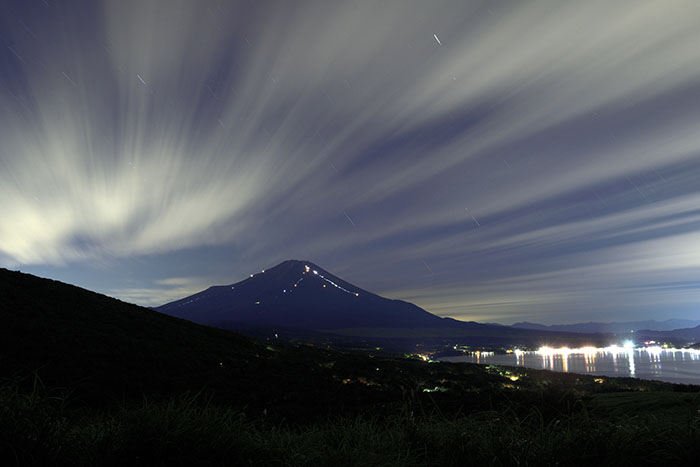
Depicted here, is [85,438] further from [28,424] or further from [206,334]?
[206,334]

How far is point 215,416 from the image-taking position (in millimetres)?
5332

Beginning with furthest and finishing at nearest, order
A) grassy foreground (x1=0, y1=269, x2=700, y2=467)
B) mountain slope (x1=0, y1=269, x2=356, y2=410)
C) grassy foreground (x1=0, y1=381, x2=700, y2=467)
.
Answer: mountain slope (x1=0, y1=269, x2=356, y2=410) → grassy foreground (x1=0, y1=269, x2=700, y2=467) → grassy foreground (x1=0, y1=381, x2=700, y2=467)

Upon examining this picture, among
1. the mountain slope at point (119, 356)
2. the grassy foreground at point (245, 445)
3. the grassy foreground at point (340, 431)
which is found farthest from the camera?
the mountain slope at point (119, 356)

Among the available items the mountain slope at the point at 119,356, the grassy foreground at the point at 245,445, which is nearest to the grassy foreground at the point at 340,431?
the grassy foreground at the point at 245,445

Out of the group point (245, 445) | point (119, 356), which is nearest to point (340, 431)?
point (245, 445)

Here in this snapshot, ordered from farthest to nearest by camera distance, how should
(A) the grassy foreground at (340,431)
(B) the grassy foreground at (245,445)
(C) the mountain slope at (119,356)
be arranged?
(C) the mountain slope at (119,356) → (A) the grassy foreground at (340,431) → (B) the grassy foreground at (245,445)

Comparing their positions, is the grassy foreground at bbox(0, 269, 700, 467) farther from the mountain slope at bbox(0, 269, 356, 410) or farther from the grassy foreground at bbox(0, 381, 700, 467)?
the mountain slope at bbox(0, 269, 356, 410)

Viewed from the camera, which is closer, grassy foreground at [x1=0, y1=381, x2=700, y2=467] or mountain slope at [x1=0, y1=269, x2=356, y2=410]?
grassy foreground at [x1=0, y1=381, x2=700, y2=467]

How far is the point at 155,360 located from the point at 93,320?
9320 millimetres

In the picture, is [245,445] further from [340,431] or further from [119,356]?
[119,356]

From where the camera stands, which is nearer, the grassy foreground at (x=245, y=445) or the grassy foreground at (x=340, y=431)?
the grassy foreground at (x=245, y=445)

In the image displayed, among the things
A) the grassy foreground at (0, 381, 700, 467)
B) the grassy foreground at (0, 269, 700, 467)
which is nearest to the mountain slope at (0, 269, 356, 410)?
the grassy foreground at (0, 269, 700, 467)

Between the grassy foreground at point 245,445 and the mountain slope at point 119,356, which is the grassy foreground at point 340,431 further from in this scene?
the mountain slope at point 119,356

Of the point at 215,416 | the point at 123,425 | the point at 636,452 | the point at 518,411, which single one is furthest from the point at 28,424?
the point at 518,411
